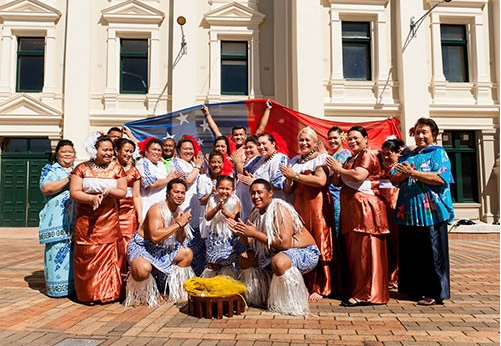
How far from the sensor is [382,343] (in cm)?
323

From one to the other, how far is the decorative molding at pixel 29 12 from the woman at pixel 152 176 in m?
11.3

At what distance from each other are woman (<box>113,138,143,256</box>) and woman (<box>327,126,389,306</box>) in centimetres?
248

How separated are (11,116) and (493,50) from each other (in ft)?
56.8

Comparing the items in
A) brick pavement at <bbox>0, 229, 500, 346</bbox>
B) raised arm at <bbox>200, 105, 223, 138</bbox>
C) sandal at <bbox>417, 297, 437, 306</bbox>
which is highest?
raised arm at <bbox>200, 105, 223, 138</bbox>

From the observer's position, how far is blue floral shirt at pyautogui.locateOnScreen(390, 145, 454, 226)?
4375 millimetres

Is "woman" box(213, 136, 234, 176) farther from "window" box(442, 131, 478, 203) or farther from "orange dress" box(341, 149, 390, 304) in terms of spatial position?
"window" box(442, 131, 478, 203)

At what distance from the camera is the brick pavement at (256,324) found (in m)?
3.33

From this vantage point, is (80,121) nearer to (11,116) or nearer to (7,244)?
(11,116)

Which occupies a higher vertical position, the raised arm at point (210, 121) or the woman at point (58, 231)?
the raised arm at point (210, 121)

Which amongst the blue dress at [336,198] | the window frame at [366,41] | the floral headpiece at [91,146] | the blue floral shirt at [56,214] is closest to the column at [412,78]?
the window frame at [366,41]

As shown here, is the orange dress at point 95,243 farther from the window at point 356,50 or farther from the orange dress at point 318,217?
the window at point 356,50

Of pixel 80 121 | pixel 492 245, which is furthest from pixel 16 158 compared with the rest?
pixel 492 245

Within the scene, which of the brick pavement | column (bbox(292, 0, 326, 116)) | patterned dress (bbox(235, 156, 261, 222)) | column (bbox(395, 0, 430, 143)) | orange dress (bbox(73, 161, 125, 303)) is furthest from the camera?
column (bbox(395, 0, 430, 143))

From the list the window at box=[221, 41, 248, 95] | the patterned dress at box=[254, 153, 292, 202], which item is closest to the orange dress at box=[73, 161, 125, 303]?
the patterned dress at box=[254, 153, 292, 202]
